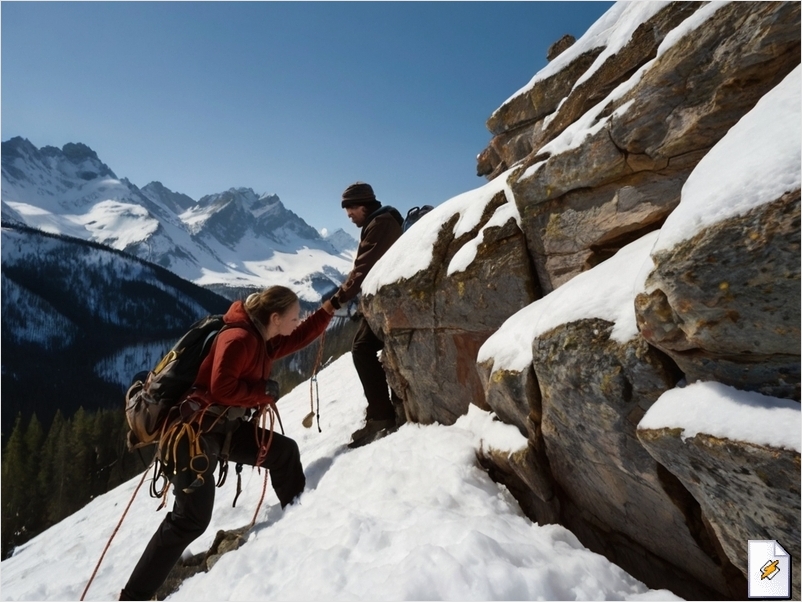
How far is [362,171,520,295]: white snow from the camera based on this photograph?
21.7ft

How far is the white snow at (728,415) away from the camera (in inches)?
97.2

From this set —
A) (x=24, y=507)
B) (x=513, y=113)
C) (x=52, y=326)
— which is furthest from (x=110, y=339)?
(x=513, y=113)

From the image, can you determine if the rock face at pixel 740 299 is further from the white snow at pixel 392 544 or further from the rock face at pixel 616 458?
the white snow at pixel 392 544

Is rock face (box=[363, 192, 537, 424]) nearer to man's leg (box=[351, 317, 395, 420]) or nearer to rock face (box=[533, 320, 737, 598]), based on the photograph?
man's leg (box=[351, 317, 395, 420])

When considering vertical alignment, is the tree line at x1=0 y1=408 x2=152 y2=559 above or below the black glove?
below

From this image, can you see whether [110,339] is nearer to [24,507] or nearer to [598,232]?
[24,507]

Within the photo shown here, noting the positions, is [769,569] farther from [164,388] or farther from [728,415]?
[164,388]

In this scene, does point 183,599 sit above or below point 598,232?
below

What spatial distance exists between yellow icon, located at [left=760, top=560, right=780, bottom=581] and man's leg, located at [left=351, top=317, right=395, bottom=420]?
6174 millimetres

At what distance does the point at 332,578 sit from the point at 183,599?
1.94 m

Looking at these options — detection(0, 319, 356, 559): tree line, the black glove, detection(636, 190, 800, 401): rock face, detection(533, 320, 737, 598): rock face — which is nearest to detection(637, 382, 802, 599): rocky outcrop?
detection(636, 190, 800, 401): rock face

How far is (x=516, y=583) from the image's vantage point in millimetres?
3029

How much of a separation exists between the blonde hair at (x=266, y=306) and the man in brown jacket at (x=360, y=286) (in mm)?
2099

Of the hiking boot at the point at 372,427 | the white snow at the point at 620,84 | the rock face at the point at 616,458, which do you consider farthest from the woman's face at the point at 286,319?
the white snow at the point at 620,84
